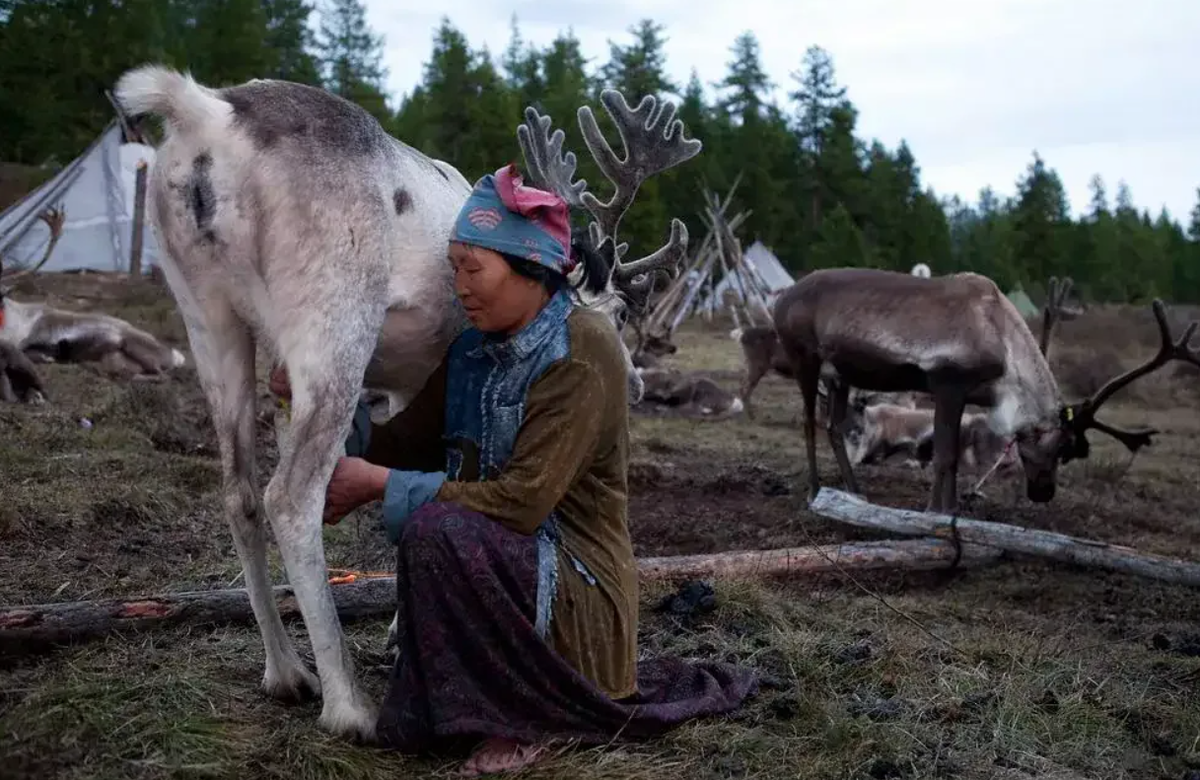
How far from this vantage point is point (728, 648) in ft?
13.6

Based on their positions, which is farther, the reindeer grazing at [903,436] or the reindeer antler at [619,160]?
the reindeer grazing at [903,436]

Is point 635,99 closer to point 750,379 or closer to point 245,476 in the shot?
point 750,379

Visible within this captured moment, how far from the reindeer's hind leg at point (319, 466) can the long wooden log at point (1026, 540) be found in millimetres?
4149

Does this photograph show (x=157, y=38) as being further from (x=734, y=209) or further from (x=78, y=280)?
(x=734, y=209)

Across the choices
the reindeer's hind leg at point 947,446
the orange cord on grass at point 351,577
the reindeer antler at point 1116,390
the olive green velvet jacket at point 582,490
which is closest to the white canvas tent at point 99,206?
the reindeer's hind leg at point 947,446

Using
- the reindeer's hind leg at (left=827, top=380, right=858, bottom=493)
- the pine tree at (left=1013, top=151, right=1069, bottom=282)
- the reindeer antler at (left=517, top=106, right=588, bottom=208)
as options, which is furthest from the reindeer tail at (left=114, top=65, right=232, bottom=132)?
the pine tree at (left=1013, top=151, right=1069, bottom=282)

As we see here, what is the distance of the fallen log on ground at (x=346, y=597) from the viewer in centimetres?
358

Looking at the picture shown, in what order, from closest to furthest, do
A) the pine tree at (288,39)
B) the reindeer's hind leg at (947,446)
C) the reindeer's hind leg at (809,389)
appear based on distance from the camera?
the reindeer's hind leg at (947,446)
the reindeer's hind leg at (809,389)
the pine tree at (288,39)

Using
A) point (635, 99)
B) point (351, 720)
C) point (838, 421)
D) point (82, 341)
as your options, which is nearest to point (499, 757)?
point (351, 720)

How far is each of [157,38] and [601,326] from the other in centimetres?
3123

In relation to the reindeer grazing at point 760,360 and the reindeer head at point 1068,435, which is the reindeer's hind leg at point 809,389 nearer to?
the reindeer head at point 1068,435

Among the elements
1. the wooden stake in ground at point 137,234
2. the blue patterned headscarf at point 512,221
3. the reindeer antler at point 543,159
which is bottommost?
the blue patterned headscarf at point 512,221

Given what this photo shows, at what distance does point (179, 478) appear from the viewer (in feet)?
21.8

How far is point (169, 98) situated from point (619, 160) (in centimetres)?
218
